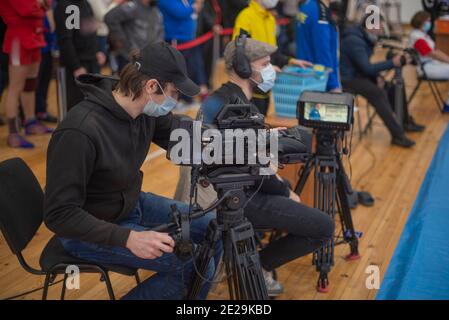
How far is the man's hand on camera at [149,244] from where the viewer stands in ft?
6.19

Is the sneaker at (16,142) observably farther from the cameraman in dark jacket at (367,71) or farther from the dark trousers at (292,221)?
the cameraman in dark jacket at (367,71)

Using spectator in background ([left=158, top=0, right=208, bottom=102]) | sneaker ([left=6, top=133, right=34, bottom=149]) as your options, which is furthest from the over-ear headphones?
spectator in background ([left=158, top=0, right=208, bottom=102])

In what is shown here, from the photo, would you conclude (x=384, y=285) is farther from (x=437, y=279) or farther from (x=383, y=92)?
(x=383, y=92)

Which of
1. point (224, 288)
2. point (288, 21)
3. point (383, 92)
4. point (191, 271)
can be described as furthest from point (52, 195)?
point (288, 21)

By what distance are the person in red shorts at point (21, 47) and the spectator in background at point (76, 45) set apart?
15 cm

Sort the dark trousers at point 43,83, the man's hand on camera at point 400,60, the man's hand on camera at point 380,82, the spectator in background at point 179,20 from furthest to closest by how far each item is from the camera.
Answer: the spectator in background at point 179,20 → the dark trousers at point 43,83 → the man's hand on camera at point 380,82 → the man's hand on camera at point 400,60

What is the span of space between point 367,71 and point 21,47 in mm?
2642

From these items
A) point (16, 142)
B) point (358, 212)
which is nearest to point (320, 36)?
point (358, 212)

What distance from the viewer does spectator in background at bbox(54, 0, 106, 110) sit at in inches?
167

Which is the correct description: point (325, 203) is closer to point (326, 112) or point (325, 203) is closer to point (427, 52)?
point (326, 112)

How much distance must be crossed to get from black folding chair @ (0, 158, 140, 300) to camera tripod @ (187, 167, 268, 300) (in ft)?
1.15

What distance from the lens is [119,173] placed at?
2.09m

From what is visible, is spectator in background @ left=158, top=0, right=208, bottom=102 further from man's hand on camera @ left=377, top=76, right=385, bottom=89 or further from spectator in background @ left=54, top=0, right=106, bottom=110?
man's hand on camera @ left=377, top=76, right=385, bottom=89

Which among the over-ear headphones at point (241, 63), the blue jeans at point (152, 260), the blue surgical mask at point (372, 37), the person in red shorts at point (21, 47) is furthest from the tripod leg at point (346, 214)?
the person in red shorts at point (21, 47)
